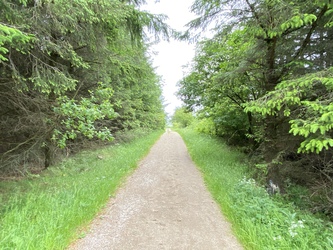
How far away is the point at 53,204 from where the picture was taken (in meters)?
3.67

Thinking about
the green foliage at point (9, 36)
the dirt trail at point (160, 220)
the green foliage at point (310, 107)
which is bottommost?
the dirt trail at point (160, 220)

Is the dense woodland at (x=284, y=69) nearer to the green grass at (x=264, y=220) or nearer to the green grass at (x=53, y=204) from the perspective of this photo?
the green grass at (x=264, y=220)

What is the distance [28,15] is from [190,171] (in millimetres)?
6107

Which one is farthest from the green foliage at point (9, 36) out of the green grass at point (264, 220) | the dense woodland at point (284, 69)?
the green grass at point (264, 220)

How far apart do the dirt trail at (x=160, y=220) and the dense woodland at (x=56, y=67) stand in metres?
1.61

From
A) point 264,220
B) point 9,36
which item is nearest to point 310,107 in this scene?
point 264,220

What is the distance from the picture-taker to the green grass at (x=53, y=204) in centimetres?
277

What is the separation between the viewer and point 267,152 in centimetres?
555

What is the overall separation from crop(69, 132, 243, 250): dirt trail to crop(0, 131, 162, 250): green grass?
0.82 feet

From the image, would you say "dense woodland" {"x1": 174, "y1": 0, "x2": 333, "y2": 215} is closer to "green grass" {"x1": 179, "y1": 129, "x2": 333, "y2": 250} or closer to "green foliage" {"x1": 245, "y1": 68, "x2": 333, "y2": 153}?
"green foliage" {"x1": 245, "y1": 68, "x2": 333, "y2": 153}

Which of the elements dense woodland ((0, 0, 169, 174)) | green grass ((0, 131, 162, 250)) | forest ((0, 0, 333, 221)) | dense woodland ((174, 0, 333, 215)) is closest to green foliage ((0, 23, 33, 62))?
dense woodland ((0, 0, 169, 174))

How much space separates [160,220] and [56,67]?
4629mm

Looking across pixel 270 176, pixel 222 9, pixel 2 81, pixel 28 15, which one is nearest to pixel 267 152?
pixel 270 176

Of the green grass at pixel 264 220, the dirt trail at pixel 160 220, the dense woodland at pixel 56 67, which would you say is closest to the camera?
the green grass at pixel 264 220
